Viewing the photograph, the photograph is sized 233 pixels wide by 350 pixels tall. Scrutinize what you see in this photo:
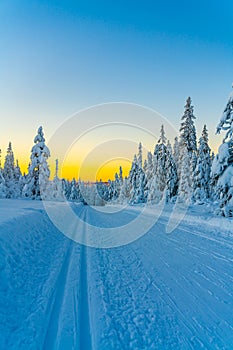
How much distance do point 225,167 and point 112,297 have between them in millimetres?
14382

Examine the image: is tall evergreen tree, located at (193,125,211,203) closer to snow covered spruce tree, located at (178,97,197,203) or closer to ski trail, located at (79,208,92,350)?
snow covered spruce tree, located at (178,97,197,203)

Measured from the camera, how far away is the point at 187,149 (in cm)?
4094

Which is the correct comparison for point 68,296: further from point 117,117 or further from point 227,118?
point 227,118

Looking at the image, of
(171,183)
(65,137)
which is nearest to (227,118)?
(65,137)

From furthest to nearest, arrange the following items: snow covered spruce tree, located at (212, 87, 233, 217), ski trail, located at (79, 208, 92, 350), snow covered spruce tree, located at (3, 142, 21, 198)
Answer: snow covered spruce tree, located at (3, 142, 21, 198) → snow covered spruce tree, located at (212, 87, 233, 217) → ski trail, located at (79, 208, 92, 350)

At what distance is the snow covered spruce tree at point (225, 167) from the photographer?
16.5 m

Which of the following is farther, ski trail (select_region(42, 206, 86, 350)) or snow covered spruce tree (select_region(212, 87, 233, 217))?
snow covered spruce tree (select_region(212, 87, 233, 217))

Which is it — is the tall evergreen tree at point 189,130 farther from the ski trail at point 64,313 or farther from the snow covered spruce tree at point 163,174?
the ski trail at point 64,313

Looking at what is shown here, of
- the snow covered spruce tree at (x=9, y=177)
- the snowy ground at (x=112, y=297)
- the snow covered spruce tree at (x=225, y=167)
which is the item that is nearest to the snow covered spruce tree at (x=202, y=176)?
the snow covered spruce tree at (x=225, y=167)

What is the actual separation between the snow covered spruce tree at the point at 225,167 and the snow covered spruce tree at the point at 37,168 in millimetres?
26156

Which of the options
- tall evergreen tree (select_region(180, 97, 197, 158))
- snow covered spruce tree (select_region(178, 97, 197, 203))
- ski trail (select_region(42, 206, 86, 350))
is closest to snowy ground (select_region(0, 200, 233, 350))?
ski trail (select_region(42, 206, 86, 350))

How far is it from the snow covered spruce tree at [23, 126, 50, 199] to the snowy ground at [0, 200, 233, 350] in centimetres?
2829

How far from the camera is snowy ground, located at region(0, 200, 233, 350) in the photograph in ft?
11.9

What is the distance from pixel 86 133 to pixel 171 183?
97.0 ft
